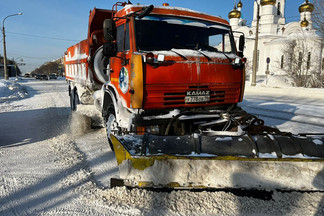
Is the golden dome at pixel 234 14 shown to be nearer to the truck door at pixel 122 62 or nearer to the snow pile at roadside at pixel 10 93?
the snow pile at roadside at pixel 10 93

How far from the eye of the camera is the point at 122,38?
4.11 metres

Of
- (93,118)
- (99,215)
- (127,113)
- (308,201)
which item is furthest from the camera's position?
(93,118)

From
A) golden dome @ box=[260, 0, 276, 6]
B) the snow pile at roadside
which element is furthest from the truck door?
Answer: golden dome @ box=[260, 0, 276, 6]

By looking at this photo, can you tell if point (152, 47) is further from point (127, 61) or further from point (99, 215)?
point (99, 215)

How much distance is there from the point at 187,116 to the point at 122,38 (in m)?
1.74

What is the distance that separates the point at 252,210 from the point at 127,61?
2678 millimetres

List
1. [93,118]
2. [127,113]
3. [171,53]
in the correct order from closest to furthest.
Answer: [171,53], [127,113], [93,118]

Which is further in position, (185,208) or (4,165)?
(4,165)

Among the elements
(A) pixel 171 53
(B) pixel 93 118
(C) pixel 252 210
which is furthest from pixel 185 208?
(B) pixel 93 118

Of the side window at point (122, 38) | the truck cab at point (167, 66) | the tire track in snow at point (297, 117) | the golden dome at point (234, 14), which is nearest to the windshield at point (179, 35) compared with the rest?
the truck cab at point (167, 66)

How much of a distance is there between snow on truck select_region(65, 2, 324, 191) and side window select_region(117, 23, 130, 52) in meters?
0.02

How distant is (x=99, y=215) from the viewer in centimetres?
263

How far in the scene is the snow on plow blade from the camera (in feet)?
8.49

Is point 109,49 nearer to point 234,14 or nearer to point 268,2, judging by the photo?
point 268,2
